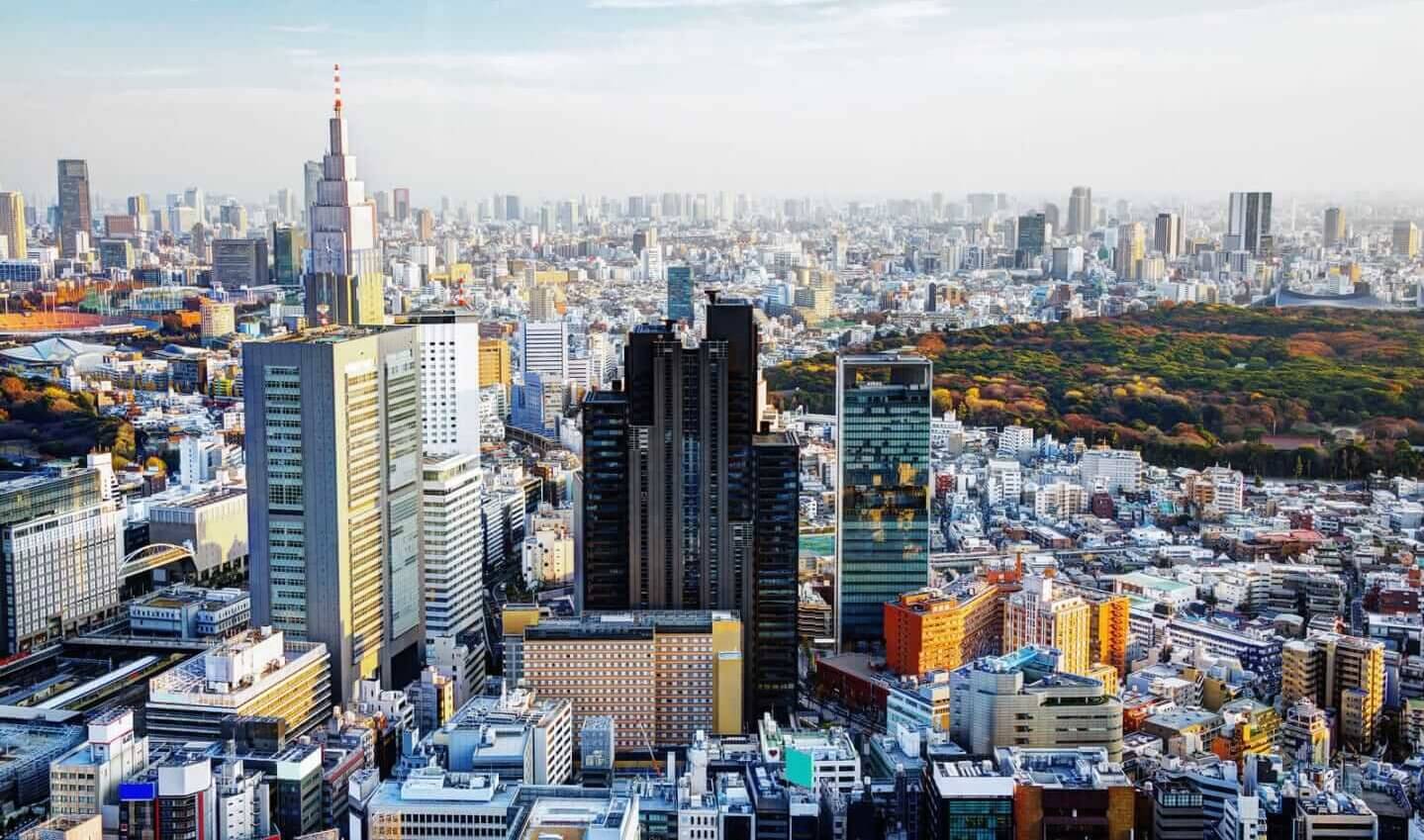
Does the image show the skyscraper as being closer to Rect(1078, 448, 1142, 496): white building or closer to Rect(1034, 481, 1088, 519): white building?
Rect(1034, 481, 1088, 519): white building

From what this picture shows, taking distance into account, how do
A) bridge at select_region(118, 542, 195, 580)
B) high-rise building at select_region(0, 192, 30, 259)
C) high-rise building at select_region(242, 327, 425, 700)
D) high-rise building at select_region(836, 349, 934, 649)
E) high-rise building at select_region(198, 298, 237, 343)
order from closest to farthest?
high-rise building at select_region(242, 327, 425, 700) → high-rise building at select_region(836, 349, 934, 649) → bridge at select_region(118, 542, 195, 580) → high-rise building at select_region(0, 192, 30, 259) → high-rise building at select_region(198, 298, 237, 343)

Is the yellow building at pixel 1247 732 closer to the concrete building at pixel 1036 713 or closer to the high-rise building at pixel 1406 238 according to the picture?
the concrete building at pixel 1036 713

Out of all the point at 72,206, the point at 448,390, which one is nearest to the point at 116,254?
the point at 72,206

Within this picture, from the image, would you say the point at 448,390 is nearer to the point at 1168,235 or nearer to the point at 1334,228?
the point at 1334,228

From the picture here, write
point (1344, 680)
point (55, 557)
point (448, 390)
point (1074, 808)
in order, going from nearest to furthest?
1. point (1074, 808)
2. point (1344, 680)
3. point (55, 557)
4. point (448, 390)

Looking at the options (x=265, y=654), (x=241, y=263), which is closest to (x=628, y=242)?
(x=241, y=263)

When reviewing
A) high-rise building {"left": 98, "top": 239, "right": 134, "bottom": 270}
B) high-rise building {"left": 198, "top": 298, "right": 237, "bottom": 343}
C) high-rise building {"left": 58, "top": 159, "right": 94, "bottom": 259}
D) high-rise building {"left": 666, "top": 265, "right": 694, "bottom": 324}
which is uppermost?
high-rise building {"left": 58, "top": 159, "right": 94, "bottom": 259}

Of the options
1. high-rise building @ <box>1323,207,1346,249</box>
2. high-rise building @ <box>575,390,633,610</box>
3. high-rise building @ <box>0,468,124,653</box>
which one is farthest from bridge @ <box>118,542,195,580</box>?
high-rise building @ <box>1323,207,1346,249</box>
